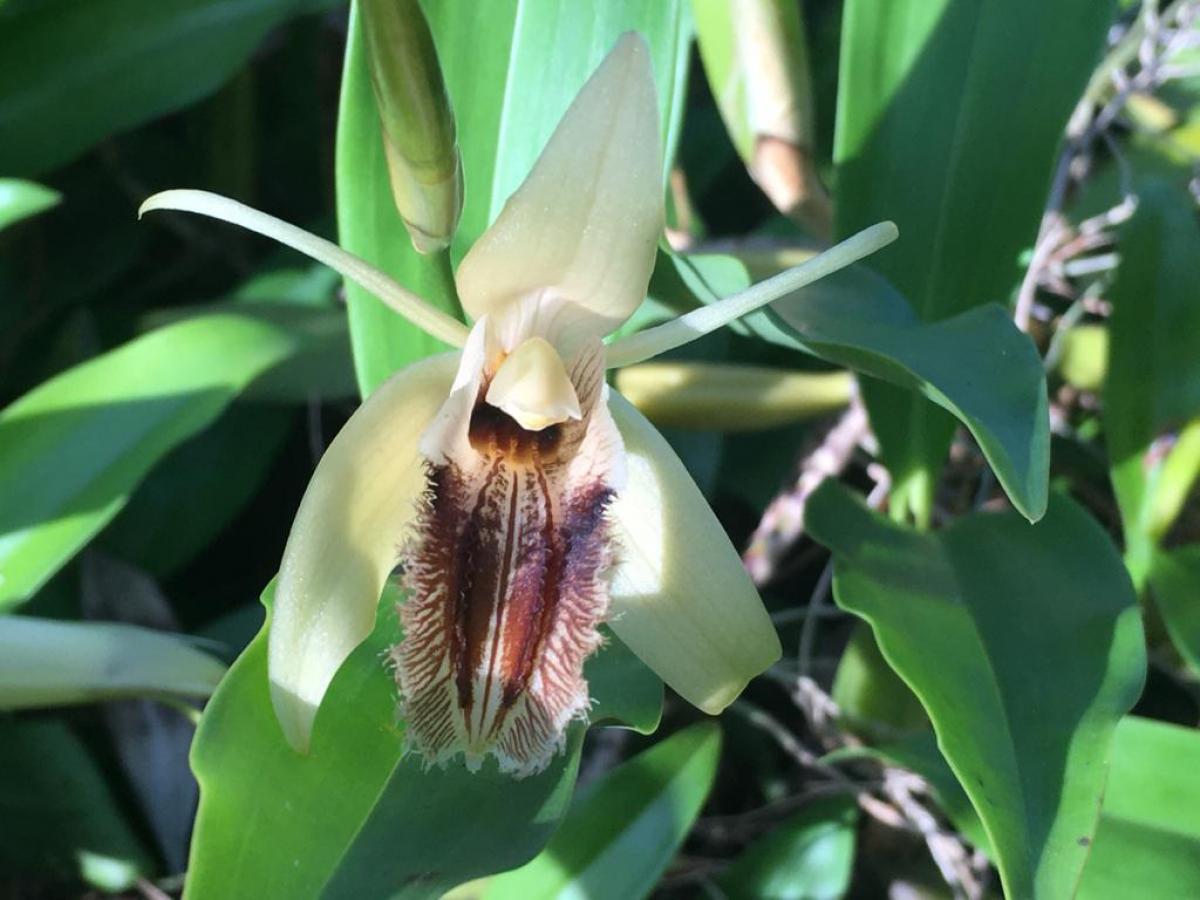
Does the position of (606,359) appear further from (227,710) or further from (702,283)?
(227,710)

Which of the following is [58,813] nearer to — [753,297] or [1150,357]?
[753,297]

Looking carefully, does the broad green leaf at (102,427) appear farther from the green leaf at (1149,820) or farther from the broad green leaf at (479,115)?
the green leaf at (1149,820)

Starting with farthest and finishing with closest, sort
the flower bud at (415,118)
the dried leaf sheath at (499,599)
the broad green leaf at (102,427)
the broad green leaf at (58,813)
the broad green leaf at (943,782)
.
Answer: the broad green leaf at (58,813) → the broad green leaf at (102,427) → the broad green leaf at (943,782) → the dried leaf sheath at (499,599) → the flower bud at (415,118)

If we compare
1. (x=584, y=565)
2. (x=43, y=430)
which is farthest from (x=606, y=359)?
(x=43, y=430)

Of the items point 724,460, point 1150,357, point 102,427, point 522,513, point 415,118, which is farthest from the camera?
point 724,460

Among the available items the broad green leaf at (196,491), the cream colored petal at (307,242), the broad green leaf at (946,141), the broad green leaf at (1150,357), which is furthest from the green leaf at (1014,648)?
the broad green leaf at (196,491)

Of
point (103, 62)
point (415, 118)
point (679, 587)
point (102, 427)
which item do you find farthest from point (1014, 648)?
point (103, 62)
